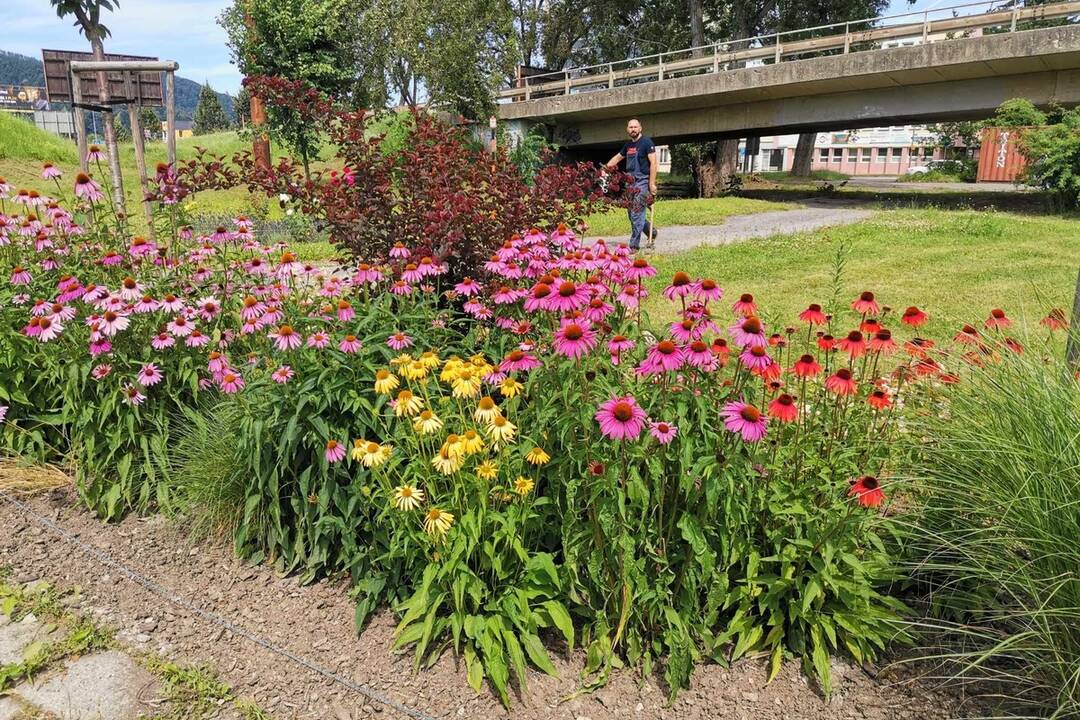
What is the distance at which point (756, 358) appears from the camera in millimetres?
2033

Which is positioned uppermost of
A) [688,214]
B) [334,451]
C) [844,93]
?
[844,93]

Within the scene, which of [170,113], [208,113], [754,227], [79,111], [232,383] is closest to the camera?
[232,383]

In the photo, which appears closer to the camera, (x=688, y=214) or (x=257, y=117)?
(x=688, y=214)

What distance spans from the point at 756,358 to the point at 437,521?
0.97 metres

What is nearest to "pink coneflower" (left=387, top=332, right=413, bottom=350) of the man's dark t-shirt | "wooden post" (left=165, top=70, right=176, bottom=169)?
"wooden post" (left=165, top=70, right=176, bottom=169)

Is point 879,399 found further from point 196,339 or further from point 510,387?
point 196,339

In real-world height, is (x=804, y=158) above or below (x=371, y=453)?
above

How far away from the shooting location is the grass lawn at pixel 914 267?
5.74 metres

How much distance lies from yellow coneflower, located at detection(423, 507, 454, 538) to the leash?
47 cm

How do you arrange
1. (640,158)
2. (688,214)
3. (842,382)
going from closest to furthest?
(842,382), (640,158), (688,214)

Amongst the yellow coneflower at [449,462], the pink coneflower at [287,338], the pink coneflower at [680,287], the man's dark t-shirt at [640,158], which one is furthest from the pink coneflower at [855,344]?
the man's dark t-shirt at [640,158]

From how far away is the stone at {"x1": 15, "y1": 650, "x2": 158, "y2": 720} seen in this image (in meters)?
2.06

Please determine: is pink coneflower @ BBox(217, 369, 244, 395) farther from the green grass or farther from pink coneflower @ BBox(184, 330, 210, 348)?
the green grass

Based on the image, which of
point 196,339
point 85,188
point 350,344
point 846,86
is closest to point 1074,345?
point 350,344
